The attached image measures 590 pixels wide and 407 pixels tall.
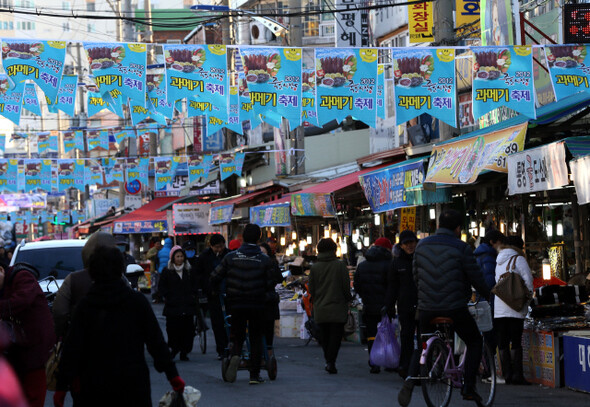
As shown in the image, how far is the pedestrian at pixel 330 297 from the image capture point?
13.6 m

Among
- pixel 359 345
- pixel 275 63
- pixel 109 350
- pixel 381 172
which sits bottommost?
pixel 359 345

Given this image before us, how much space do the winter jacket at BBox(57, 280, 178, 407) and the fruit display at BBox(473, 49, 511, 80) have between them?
10797 mm

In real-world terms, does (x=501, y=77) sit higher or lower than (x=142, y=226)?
higher

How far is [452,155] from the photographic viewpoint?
56.1ft

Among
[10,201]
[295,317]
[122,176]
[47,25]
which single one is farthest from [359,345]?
[47,25]

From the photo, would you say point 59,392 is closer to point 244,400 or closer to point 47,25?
point 244,400

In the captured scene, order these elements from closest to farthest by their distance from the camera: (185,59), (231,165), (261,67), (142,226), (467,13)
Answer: (261,67) < (185,59) < (467,13) < (231,165) < (142,226)

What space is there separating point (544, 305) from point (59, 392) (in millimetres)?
7882

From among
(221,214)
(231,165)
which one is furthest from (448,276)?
(231,165)

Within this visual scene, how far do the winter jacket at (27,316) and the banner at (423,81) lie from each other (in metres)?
9.27

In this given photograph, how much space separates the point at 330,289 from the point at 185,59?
470cm

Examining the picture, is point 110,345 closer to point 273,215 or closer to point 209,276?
point 209,276

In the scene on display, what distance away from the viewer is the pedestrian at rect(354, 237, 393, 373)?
14070 millimetres

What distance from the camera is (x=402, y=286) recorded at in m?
12.5
